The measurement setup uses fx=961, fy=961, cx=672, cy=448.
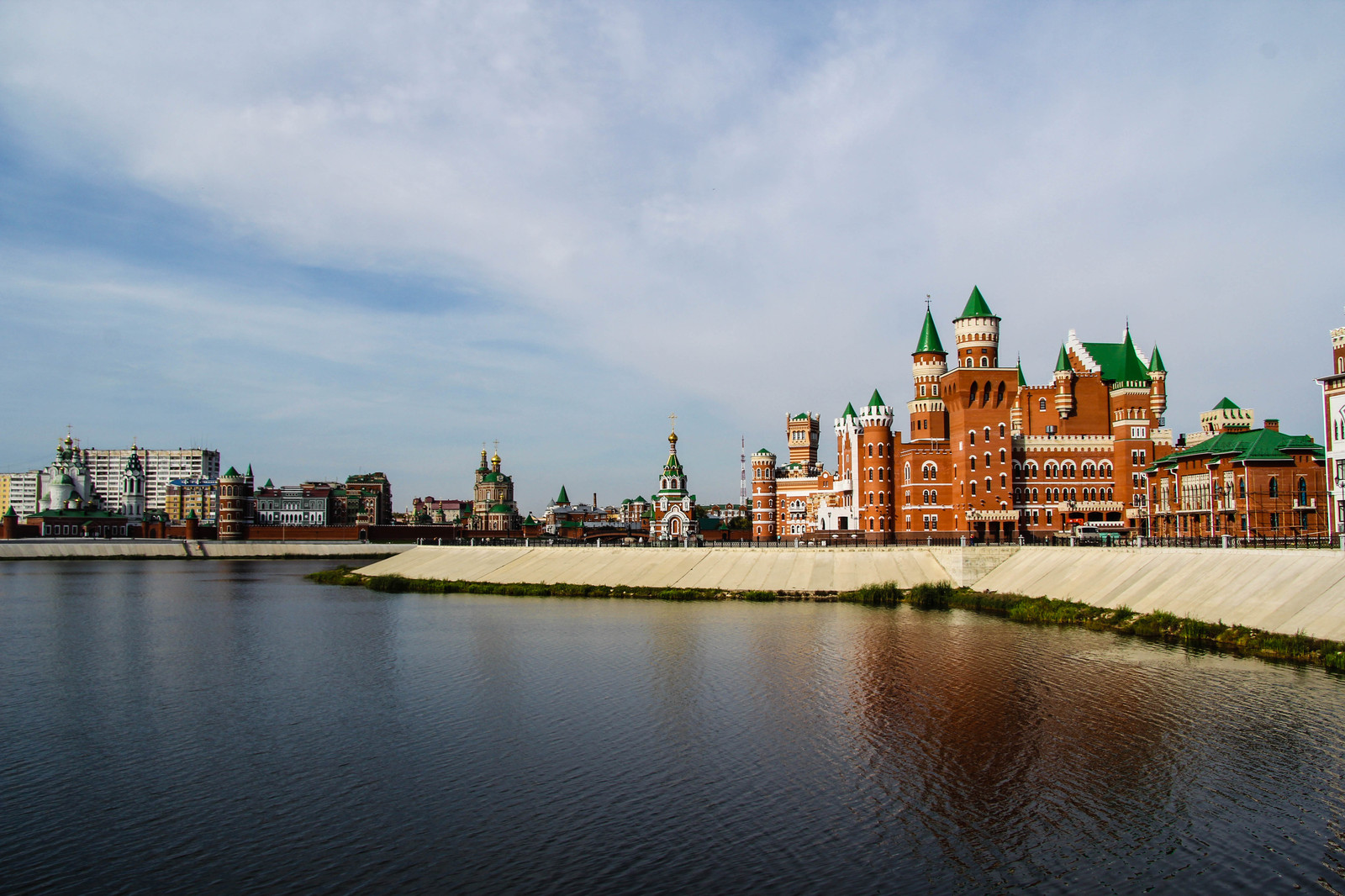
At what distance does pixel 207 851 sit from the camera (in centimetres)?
2003

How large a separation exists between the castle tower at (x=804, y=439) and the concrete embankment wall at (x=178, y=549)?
205ft

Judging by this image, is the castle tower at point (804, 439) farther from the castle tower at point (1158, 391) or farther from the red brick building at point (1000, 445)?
the castle tower at point (1158, 391)

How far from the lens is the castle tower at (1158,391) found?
97.1 metres

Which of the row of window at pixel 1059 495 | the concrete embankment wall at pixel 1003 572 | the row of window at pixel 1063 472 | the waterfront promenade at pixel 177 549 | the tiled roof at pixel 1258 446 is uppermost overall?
the tiled roof at pixel 1258 446

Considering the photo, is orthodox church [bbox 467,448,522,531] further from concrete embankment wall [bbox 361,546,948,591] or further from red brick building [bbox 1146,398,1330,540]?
red brick building [bbox 1146,398,1330,540]

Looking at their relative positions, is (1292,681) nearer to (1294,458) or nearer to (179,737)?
(179,737)

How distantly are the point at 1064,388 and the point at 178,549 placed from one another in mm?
127699

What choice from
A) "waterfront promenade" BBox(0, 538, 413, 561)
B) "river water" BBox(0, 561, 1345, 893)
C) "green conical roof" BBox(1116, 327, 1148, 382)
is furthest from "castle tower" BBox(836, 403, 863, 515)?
"waterfront promenade" BBox(0, 538, 413, 561)

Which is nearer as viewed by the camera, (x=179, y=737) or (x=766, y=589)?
(x=179, y=737)

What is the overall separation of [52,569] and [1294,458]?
13444 cm

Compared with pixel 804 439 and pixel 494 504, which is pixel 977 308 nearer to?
pixel 804 439

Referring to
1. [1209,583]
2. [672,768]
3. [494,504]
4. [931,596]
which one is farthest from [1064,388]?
[494,504]

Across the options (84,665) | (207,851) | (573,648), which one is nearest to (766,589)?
(573,648)

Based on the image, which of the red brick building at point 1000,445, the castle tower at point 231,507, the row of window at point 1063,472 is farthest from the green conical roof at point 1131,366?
the castle tower at point 231,507
